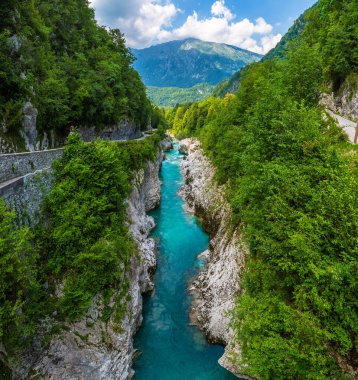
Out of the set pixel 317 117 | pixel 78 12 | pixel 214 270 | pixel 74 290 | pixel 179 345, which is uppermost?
pixel 78 12

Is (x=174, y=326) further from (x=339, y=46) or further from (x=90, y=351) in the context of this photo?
Result: (x=339, y=46)

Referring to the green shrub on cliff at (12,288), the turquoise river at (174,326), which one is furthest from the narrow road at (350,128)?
the green shrub on cliff at (12,288)

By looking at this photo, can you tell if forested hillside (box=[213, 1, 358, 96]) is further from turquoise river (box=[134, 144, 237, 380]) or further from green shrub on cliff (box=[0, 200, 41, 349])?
green shrub on cliff (box=[0, 200, 41, 349])

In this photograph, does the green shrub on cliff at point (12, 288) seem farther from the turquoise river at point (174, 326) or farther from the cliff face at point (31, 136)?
the cliff face at point (31, 136)

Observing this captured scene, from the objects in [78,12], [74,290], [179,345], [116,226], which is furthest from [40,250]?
[78,12]

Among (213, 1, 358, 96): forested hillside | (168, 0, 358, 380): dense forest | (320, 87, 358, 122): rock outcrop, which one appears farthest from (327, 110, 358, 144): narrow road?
(213, 1, 358, 96): forested hillside

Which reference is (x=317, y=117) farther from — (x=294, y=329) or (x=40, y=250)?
(x=40, y=250)
